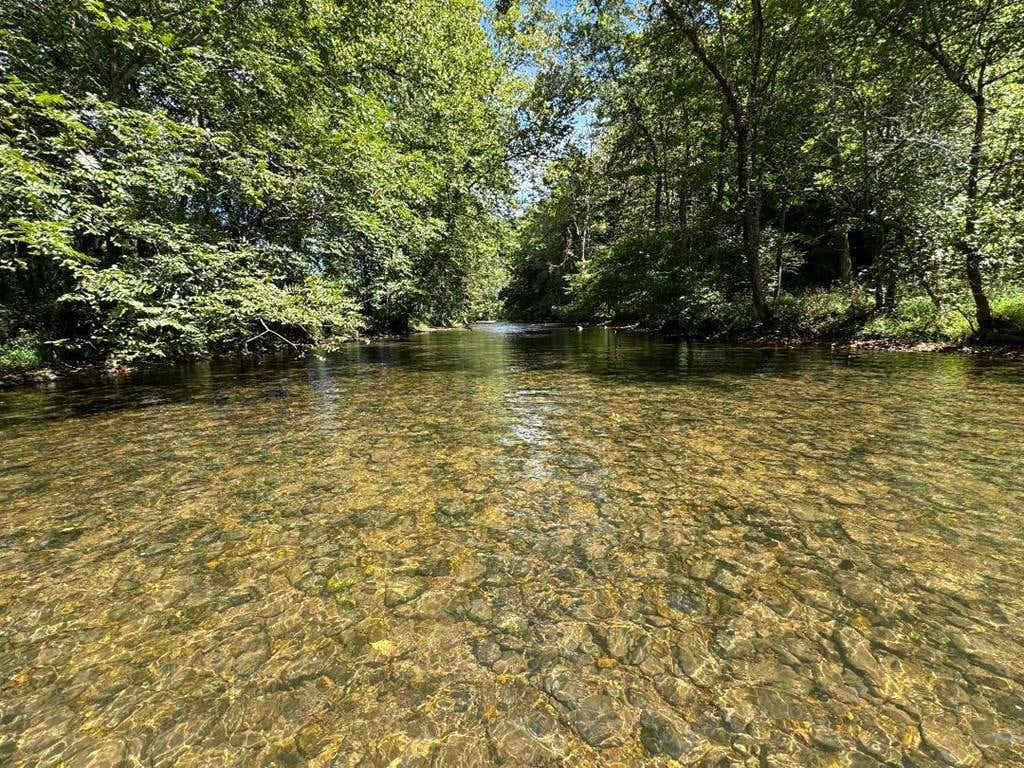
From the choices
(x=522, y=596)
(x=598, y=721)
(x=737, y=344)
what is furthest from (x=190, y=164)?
(x=737, y=344)

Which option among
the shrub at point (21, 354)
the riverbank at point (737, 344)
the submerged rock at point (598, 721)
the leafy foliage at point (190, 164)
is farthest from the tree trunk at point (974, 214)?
the shrub at point (21, 354)

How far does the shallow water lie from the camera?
7.57 feet

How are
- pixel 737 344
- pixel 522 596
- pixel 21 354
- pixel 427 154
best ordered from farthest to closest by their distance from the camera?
pixel 427 154 → pixel 737 344 → pixel 21 354 → pixel 522 596

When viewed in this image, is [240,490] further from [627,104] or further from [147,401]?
[627,104]

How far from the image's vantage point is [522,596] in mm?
3365

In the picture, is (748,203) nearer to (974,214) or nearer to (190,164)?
(974,214)

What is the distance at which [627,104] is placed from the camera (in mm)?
26203

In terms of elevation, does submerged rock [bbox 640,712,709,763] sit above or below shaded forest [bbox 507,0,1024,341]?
below

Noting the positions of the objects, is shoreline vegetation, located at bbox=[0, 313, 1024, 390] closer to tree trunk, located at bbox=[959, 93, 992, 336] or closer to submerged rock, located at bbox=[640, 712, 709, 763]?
tree trunk, located at bbox=[959, 93, 992, 336]

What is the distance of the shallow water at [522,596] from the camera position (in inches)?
90.9

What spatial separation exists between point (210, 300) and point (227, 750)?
12.3m

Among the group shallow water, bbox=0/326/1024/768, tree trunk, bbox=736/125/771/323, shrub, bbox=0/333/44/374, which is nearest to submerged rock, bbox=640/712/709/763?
shallow water, bbox=0/326/1024/768

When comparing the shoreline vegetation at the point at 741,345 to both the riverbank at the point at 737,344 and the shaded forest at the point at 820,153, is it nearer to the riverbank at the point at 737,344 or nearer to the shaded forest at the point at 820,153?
the riverbank at the point at 737,344

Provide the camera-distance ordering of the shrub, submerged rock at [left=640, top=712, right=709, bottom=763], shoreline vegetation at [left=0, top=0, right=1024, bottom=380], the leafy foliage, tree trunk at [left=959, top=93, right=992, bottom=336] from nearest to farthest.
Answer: submerged rock at [left=640, top=712, right=709, bottom=763]
the leafy foliage
shoreline vegetation at [left=0, top=0, right=1024, bottom=380]
tree trunk at [left=959, top=93, right=992, bottom=336]
the shrub
